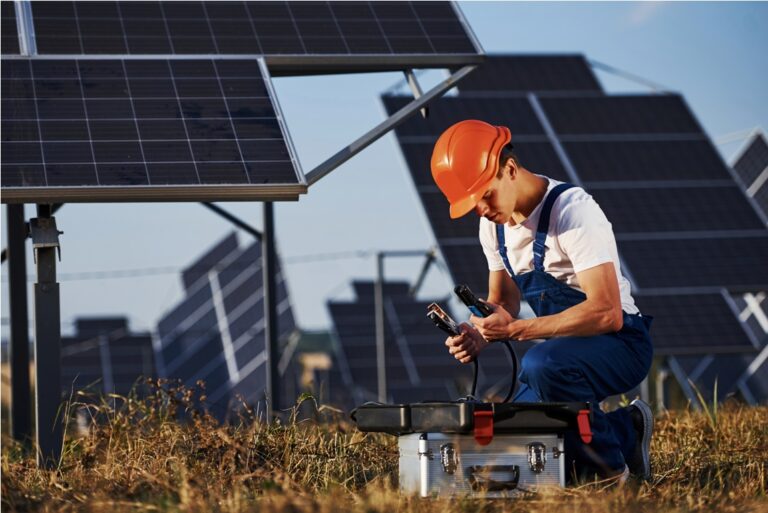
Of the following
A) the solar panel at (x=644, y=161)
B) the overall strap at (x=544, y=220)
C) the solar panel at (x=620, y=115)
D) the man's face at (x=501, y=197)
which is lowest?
the overall strap at (x=544, y=220)

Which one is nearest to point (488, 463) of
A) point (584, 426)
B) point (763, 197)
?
point (584, 426)

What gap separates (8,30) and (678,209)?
10704 mm

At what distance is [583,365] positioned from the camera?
5023mm

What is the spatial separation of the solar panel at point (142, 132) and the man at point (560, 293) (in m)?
1.57

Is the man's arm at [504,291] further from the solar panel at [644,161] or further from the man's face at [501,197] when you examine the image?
the solar panel at [644,161]

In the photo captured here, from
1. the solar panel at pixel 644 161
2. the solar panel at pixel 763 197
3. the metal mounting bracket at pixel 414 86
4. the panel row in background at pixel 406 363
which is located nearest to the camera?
the metal mounting bracket at pixel 414 86

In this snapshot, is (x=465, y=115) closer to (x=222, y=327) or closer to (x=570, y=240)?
(x=222, y=327)

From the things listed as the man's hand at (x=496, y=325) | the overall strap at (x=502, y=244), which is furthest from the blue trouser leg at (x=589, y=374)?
the overall strap at (x=502, y=244)

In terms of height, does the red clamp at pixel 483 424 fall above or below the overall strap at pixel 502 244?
below

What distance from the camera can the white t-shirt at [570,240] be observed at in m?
4.89

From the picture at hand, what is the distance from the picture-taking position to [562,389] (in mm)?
5035

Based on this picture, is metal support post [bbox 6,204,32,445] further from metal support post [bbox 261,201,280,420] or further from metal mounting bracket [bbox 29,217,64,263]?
metal mounting bracket [bbox 29,217,64,263]

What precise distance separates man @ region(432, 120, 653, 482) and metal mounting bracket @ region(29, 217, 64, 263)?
2165mm

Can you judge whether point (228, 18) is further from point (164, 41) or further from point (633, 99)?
point (633, 99)
